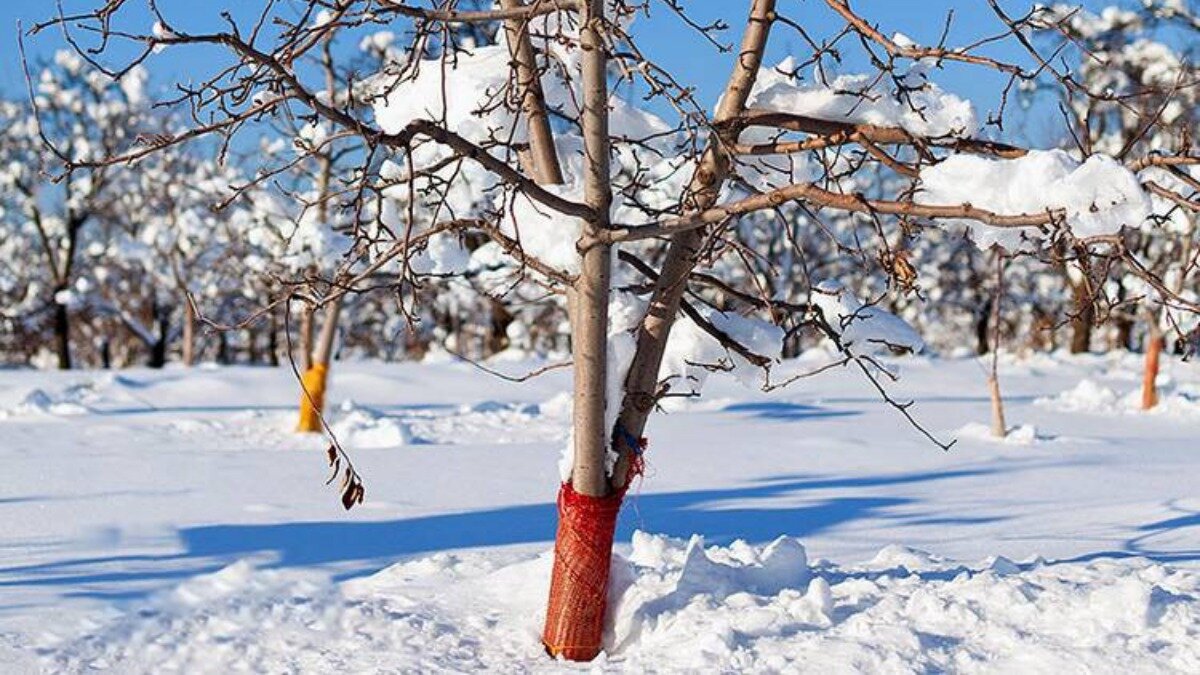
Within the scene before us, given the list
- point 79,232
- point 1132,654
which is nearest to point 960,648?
point 1132,654

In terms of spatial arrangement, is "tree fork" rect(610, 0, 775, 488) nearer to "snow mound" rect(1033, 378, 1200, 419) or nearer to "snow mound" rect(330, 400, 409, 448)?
"snow mound" rect(330, 400, 409, 448)

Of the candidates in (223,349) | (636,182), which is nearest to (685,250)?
(636,182)

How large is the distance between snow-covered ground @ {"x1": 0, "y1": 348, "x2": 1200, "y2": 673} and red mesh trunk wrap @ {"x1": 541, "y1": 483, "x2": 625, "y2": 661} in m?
0.10

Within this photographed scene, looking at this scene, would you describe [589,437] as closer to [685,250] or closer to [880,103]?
[685,250]

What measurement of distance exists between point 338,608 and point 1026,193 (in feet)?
9.69

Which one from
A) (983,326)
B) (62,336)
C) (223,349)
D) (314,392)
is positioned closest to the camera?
(314,392)

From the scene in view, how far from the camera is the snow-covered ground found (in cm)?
426

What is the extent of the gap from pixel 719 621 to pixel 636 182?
5.15 ft

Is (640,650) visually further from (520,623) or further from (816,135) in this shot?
(816,135)

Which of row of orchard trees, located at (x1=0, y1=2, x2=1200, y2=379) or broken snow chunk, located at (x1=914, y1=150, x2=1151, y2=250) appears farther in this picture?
row of orchard trees, located at (x1=0, y1=2, x2=1200, y2=379)

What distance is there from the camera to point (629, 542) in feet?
21.9

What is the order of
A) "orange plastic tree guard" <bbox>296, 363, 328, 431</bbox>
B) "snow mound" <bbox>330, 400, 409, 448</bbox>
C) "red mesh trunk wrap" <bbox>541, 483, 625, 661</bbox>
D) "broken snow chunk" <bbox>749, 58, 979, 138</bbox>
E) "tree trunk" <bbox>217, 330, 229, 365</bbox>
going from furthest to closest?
"tree trunk" <bbox>217, 330, 229, 365</bbox>
"orange plastic tree guard" <bbox>296, 363, 328, 431</bbox>
"snow mound" <bbox>330, 400, 409, 448</bbox>
"red mesh trunk wrap" <bbox>541, 483, 625, 661</bbox>
"broken snow chunk" <bbox>749, 58, 979, 138</bbox>

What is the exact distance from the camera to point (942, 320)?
39.4 meters

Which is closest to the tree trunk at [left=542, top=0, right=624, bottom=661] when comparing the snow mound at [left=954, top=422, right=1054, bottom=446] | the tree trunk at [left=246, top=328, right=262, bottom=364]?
the snow mound at [left=954, top=422, right=1054, bottom=446]
